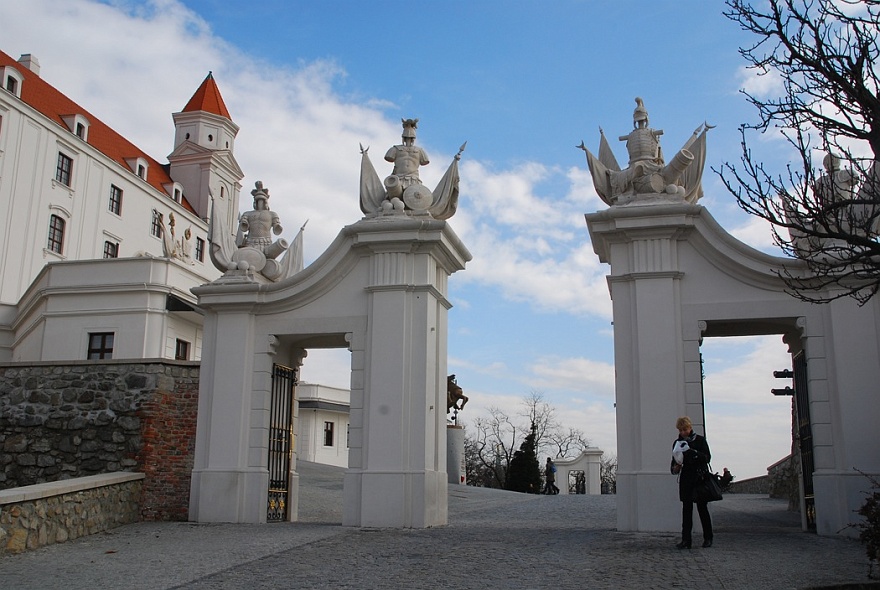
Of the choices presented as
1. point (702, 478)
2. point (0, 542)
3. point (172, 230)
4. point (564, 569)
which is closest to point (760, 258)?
point (702, 478)

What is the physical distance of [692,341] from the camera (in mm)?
12242

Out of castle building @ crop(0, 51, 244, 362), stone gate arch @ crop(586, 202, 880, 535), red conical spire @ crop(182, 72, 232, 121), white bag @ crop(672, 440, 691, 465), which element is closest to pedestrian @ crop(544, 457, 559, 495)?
castle building @ crop(0, 51, 244, 362)

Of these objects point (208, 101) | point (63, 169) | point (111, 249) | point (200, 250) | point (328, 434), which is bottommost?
point (328, 434)

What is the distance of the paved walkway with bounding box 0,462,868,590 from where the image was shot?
25.6 feet

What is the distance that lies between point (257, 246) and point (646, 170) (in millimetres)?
6247

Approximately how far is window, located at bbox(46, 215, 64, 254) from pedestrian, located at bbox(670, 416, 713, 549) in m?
35.7

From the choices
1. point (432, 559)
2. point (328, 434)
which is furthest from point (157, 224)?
point (432, 559)

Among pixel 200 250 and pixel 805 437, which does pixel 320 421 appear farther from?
pixel 805 437

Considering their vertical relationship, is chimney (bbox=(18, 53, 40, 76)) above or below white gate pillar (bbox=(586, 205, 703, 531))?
above

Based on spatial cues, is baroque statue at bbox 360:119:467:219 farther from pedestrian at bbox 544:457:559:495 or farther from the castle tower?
the castle tower

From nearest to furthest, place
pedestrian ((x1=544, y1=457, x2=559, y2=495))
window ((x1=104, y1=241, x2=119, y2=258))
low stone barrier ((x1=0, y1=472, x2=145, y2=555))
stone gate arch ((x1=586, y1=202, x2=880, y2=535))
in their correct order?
low stone barrier ((x1=0, y1=472, x2=145, y2=555)) < stone gate arch ((x1=586, y1=202, x2=880, y2=535)) < pedestrian ((x1=544, y1=457, x2=559, y2=495)) < window ((x1=104, y1=241, x2=119, y2=258))

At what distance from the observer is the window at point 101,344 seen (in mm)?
30688

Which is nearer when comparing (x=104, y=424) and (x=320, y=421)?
(x=104, y=424)

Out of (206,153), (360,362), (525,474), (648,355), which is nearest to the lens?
(648,355)
